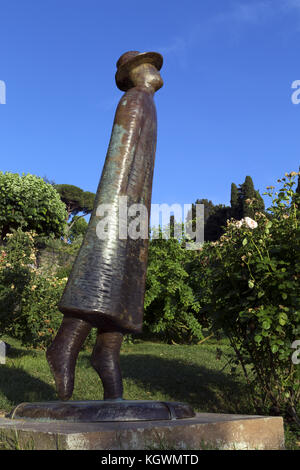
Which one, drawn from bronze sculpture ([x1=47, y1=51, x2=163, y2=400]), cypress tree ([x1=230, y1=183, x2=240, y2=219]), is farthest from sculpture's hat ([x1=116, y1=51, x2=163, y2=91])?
cypress tree ([x1=230, y1=183, x2=240, y2=219])

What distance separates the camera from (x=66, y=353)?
291 centimetres

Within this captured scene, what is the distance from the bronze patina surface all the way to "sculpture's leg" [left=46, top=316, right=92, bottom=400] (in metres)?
0.17

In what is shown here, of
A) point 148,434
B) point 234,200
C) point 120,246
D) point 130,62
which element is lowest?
point 148,434

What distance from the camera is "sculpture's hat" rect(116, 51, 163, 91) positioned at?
3.58 metres

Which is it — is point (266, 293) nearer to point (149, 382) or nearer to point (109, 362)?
point (109, 362)

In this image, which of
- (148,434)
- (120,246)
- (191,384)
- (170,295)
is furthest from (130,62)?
(170,295)

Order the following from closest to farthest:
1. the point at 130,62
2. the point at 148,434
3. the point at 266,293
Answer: the point at 148,434 < the point at 130,62 < the point at 266,293

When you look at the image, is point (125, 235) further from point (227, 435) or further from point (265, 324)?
point (265, 324)

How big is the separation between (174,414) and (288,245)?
235 cm

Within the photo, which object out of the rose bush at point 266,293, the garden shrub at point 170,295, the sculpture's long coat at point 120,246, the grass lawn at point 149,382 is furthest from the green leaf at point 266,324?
the garden shrub at point 170,295

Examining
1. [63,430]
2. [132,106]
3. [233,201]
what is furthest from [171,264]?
[233,201]

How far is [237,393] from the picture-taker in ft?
20.8

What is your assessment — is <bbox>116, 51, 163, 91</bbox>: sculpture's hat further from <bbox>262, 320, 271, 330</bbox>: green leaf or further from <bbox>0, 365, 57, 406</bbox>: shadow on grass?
<bbox>0, 365, 57, 406</bbox>: shadow on grass

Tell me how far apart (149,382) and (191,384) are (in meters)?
0.63
